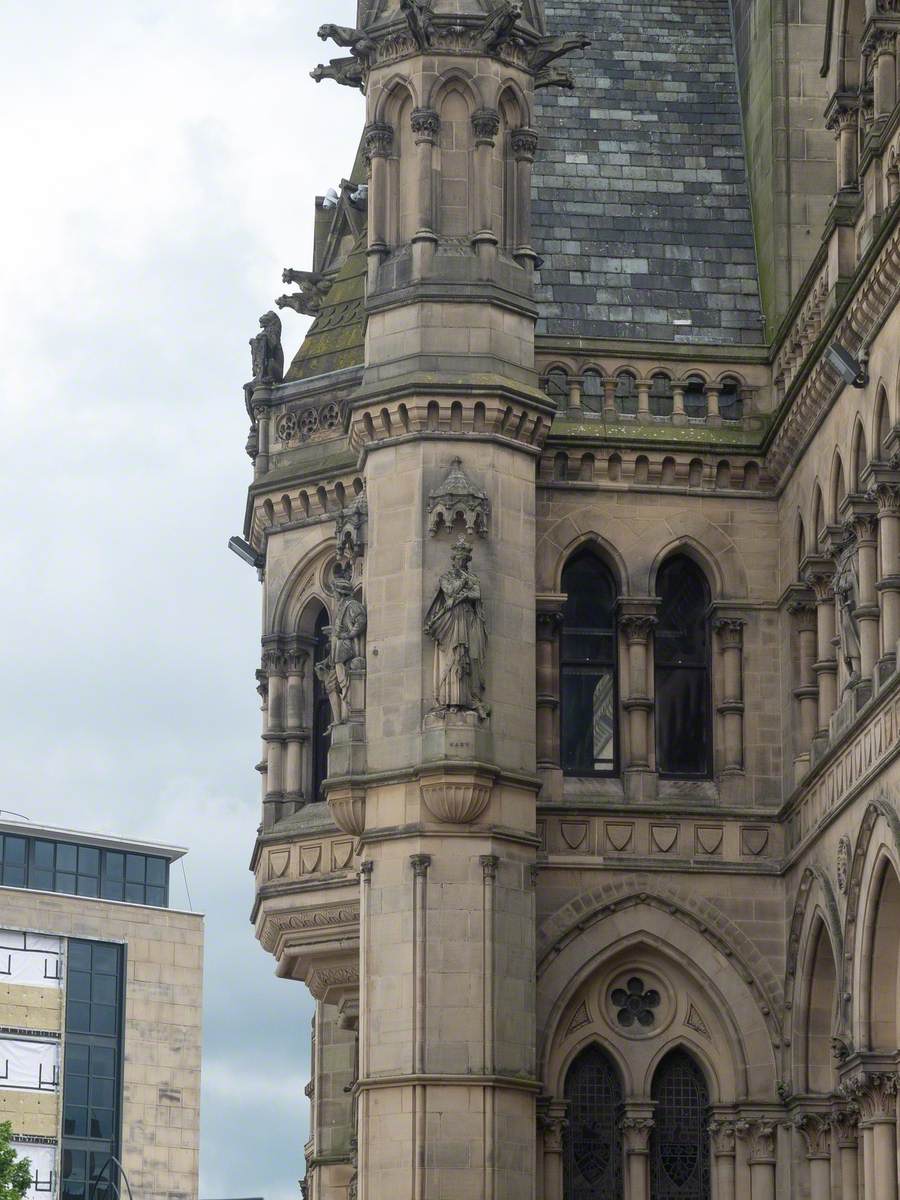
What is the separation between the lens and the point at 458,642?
1549 inches

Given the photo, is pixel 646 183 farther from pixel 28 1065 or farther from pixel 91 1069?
pixel 91 1069

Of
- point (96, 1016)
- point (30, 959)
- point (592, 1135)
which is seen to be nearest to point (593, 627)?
point (592, 1135)

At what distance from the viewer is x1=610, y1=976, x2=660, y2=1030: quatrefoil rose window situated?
41.0 metres

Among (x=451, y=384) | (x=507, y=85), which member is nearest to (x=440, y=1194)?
(x=451, y=384)

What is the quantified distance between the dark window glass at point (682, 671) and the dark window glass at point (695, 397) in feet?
6.35

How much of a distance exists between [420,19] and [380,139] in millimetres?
1559

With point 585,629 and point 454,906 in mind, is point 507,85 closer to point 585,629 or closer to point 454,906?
point 585,629

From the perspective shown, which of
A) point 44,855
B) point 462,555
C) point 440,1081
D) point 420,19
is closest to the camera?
point 440,1081

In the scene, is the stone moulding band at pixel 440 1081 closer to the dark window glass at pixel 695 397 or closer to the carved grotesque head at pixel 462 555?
the carved grotesque head at pixel 462 555

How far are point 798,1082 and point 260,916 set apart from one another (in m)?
7.96

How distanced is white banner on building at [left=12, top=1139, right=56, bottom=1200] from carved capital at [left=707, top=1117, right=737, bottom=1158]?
225ft

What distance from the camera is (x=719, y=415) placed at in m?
43.0

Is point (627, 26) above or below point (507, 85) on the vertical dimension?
above

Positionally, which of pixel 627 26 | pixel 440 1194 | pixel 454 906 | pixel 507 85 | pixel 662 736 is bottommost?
pixel 440 1194
